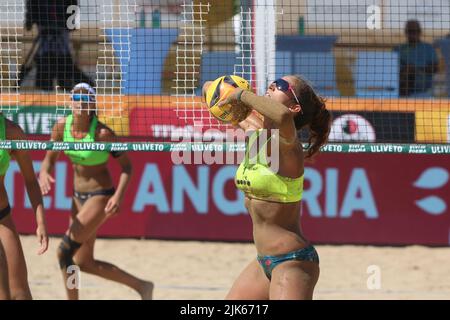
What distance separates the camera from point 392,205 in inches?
407

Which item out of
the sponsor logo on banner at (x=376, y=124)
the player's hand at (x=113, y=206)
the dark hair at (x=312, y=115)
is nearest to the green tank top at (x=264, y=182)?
the dark hair at (x=312, y=115)

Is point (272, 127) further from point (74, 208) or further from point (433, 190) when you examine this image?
point (433, 190)

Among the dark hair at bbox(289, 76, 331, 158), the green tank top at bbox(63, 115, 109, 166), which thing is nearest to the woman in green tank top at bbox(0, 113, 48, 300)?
the green tank top at bbox(63, 115, 109, 166)

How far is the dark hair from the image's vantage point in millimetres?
5250

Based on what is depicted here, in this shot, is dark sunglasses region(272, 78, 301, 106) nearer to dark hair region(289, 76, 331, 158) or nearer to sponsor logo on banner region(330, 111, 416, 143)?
dark hair region(289, 76, 331, 158)

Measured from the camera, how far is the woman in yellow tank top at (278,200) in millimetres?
5109

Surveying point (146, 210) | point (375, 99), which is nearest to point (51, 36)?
point (146, 210)

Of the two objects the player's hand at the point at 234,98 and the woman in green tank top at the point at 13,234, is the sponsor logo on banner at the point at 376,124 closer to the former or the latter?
the woman in green tank top at the point at 13,234

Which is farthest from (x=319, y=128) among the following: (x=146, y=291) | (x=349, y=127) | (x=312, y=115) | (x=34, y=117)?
(x=34, y=117)

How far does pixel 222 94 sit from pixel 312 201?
531 centimetres

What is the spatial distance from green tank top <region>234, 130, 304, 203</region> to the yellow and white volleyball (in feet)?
0.75

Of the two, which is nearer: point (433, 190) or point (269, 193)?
point (269, 193)

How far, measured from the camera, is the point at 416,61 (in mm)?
10672

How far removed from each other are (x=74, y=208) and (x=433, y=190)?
429cm
